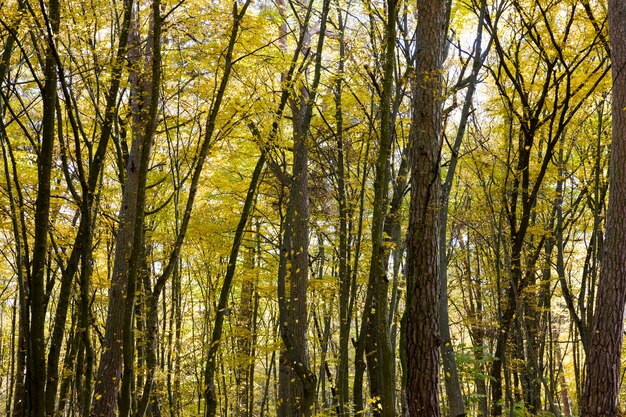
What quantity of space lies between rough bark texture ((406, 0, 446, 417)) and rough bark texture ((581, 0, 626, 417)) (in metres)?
2.13

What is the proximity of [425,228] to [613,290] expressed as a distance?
2402 mm

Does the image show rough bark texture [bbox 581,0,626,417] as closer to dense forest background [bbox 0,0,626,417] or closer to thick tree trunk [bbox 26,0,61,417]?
dense forest background [bbox 0,0,626,417]

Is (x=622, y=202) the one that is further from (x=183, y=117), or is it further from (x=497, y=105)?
(x=183, y=117)

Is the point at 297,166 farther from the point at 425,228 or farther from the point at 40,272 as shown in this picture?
the point at 40,272

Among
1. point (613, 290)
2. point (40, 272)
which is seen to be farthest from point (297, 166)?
point (613, 290)

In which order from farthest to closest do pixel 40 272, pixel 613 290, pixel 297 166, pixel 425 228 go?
pixel 613 290, pixel 297 166, pixel 425 228, pixel 40 272

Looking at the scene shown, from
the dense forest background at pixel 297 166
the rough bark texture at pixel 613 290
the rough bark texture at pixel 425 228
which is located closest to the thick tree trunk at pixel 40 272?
the dense forest background at pixel 297 166

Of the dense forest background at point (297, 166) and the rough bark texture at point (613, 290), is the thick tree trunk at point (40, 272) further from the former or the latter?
the rough bark texture at point (613, 290)

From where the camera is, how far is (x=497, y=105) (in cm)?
847

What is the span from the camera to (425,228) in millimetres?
4477

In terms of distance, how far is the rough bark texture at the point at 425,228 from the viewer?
433 centimetres

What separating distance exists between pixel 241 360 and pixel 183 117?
3.97 metres

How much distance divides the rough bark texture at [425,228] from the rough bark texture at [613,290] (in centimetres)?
213

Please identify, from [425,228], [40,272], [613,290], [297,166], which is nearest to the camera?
[40,272]
